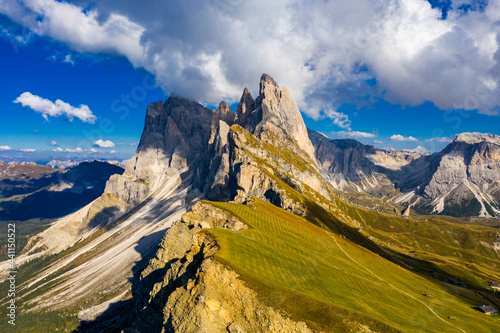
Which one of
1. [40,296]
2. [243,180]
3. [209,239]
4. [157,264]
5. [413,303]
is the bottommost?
[40,296]

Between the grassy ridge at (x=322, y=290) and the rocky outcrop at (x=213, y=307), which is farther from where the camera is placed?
the grassy ridge at (x=322, y=290)

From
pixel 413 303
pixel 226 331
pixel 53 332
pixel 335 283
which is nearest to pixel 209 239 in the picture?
pixel 226 331

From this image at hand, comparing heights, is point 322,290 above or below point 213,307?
below

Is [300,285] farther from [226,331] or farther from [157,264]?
[157,264]

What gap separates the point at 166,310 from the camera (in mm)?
27750

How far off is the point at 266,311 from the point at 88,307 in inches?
5069

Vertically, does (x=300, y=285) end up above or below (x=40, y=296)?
above

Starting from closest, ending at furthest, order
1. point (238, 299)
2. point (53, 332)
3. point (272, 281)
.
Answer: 1. point (238, 299)
2. point (272, 281)
3. point (53, 332)

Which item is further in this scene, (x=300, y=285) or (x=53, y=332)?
(x=53, y=332)

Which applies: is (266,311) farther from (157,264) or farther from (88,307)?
(88,307)

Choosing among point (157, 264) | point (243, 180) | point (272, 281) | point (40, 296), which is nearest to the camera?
point (272, 281)

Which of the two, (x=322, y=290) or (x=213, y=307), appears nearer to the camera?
(x=213, y=307)

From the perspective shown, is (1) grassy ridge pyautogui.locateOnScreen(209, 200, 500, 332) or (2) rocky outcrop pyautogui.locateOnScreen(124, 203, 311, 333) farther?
(1) grassy ridge pyautogui.locateOnScreen(209, 200, 500, 332)

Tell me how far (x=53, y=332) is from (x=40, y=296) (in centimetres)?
5902
